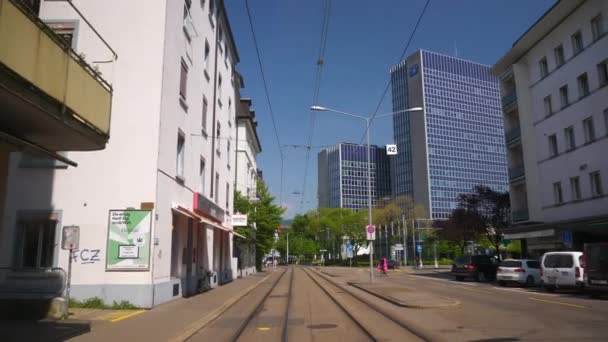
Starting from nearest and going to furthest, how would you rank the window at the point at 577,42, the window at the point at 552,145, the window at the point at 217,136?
the window at the point at 217,136
the window at the point at 577,42
the window at the point at 552,145

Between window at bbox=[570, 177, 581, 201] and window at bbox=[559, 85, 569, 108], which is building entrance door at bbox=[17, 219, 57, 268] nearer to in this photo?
window at bbox=[570, 177, 581, 201]

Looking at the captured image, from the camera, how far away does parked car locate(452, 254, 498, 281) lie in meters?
32.6

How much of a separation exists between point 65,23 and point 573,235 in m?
28.4

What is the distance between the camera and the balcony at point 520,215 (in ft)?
120

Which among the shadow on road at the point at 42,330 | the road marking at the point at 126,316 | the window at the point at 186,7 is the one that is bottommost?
the road marking at the point at 126,316

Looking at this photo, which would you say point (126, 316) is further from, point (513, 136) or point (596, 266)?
point (513, 136)

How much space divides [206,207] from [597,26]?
2515 cm

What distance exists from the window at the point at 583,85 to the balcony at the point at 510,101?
26.1 ft

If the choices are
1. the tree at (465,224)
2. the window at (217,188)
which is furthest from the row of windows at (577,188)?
the window at (217,188)

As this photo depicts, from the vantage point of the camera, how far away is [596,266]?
18.9m

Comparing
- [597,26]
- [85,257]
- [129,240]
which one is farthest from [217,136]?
[597,26]

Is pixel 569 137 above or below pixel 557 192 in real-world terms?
above

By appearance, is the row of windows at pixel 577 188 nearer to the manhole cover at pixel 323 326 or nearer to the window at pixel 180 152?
the manhole cover at pixel 323 326

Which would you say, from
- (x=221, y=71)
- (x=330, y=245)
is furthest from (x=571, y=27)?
(x=330, y=245)
